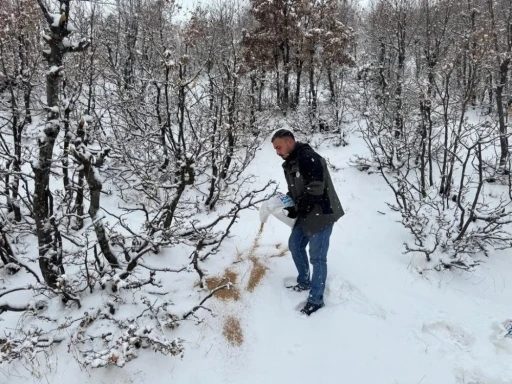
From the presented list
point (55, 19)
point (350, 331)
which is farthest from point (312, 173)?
point (55, 19)

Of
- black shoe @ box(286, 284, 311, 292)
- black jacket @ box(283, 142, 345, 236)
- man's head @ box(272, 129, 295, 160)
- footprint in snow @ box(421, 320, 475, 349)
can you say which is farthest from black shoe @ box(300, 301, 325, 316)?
man's head @ box(272, 129, 295, 160)

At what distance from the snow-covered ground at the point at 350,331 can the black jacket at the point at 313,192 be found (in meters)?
0.90

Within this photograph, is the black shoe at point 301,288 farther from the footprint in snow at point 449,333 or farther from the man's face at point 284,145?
the man's face at point 284,145

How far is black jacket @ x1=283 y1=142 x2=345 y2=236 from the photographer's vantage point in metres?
3.54

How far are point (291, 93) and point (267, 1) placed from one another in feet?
13.5

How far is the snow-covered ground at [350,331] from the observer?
119 inches

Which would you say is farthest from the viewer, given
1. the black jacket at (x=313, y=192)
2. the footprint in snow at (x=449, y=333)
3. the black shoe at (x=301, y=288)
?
the black shoe at (x=301, y=288)

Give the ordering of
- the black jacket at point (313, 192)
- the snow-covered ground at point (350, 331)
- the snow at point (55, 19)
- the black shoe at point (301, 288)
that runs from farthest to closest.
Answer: the black shoe at point (301, 288) < the black jacket at point (313, 192) < the snow-covered ground at point (350, 331) < the snow at point (55, 19)

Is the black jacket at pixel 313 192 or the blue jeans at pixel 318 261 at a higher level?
the black jacket at pixel 313 192

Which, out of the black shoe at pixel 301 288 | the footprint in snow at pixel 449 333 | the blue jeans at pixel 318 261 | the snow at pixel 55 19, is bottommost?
the footprint in snow at pixel 449 333

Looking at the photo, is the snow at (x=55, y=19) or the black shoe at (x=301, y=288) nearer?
the snow at (x=55, y=19)

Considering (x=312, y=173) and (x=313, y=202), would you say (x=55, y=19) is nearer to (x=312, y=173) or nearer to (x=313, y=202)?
(x=312, y=173)

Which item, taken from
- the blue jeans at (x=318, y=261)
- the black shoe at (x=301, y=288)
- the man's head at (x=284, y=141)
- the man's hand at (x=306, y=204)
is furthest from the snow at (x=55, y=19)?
the black shoe at (x=301, y=288)

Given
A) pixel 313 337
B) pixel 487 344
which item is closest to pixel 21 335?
pixel 313 337
